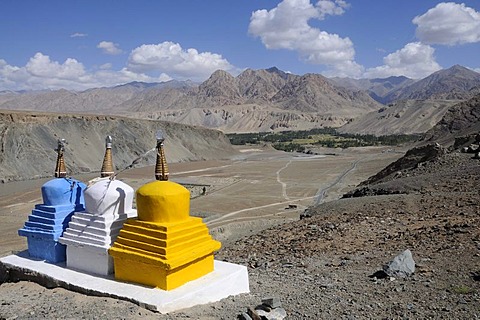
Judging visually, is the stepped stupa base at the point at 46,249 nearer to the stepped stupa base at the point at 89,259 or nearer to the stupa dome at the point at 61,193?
the stepped stupa base at the point at 89,259

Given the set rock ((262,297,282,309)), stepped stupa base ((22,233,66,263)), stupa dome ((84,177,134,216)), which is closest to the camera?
rock ((262,297,282,309))

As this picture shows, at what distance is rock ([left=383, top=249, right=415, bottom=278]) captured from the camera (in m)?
8.95

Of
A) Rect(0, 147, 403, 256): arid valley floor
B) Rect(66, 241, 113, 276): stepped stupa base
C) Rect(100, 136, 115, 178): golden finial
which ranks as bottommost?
Rect(0, 147, 403, 256): arid valley floor

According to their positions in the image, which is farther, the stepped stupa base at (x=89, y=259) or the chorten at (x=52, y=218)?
the chorten at (x=52, y=218)

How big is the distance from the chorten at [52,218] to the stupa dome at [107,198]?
3.69 ft

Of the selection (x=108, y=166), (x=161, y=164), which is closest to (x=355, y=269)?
(x=161, y=164)

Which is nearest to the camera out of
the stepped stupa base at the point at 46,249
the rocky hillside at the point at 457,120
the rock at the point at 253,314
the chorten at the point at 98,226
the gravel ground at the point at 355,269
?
the rock at the point at 253,314

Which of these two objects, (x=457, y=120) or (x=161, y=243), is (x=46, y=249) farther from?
(x=457, y=120)

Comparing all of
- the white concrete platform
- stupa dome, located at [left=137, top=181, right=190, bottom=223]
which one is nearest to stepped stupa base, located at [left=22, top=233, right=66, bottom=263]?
the white concrete platform

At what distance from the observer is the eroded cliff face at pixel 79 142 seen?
44469 millimetres

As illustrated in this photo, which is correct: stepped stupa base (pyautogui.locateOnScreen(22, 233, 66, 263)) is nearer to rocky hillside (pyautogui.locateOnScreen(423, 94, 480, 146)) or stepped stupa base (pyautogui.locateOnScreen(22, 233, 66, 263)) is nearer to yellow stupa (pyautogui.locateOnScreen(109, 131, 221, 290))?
yellow stupa (pyautogui.locateOnScreen(109, 131, 221, 290))

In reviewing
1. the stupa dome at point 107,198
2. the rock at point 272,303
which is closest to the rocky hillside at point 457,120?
the stupa dome at point 107,198

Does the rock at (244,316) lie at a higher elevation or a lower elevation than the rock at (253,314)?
lower

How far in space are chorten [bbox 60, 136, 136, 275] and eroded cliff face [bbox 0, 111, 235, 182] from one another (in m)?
25.1
